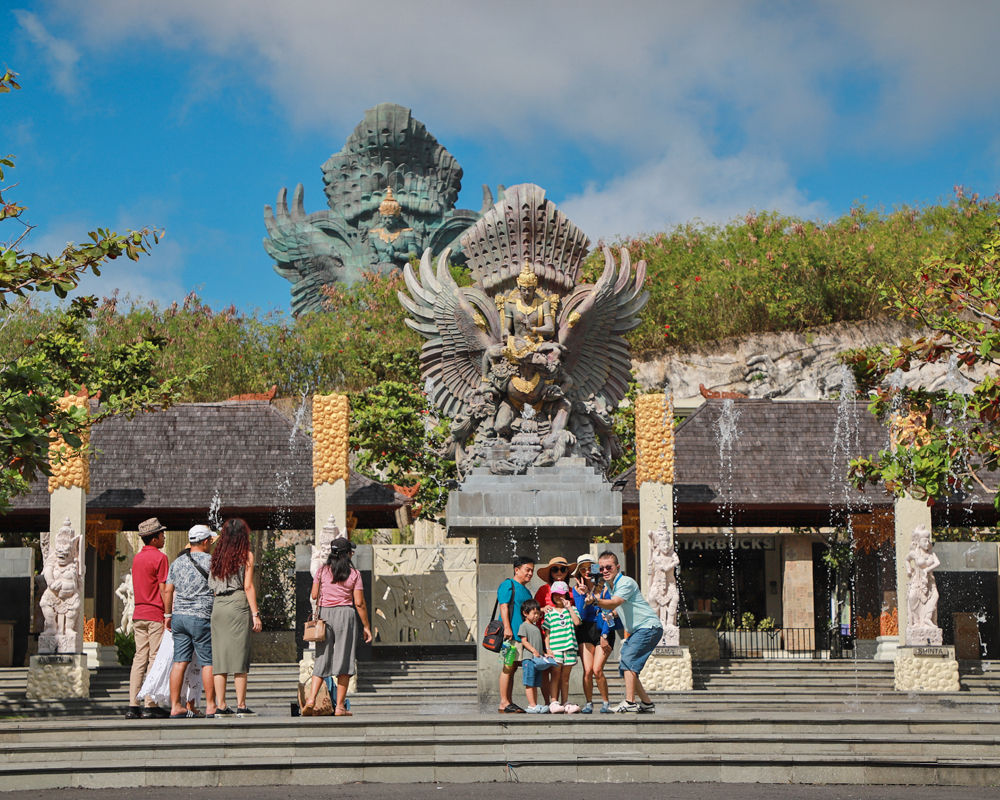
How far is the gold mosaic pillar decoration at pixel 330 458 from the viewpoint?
17781 millimetres

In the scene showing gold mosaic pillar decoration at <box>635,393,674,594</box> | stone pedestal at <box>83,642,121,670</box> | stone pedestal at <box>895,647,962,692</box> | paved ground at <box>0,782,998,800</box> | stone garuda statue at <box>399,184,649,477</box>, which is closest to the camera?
paved ground at <box>0,782,998,800</box>

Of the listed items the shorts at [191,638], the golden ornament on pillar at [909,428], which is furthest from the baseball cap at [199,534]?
the golden ornament on pillar at [909,428]

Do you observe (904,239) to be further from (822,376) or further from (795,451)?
(795,451)

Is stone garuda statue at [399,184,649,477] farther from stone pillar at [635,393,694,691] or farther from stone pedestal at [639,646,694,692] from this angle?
stone pedestal at [639,646,694,692]

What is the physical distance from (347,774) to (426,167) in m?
39.1

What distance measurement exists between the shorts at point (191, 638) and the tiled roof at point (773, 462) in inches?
441

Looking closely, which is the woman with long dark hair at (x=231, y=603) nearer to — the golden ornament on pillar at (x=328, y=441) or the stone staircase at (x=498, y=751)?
the stone staircase at (x=498, y=751)

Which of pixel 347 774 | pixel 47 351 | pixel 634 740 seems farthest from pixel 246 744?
pixel 47 351

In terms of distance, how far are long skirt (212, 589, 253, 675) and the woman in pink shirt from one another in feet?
1.92

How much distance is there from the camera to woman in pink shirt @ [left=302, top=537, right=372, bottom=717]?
376 inches

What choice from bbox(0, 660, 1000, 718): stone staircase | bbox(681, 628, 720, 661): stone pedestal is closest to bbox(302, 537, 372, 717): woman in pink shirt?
bbox(0, 660, 1000, 718): stone staircase

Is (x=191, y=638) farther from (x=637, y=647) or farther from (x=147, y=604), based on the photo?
(x=637, y=647)

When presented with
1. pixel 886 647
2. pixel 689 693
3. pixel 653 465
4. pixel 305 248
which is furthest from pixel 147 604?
pixel 305 248

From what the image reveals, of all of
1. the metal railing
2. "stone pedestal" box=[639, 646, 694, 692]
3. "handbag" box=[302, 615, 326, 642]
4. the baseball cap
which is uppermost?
the baseball cap
